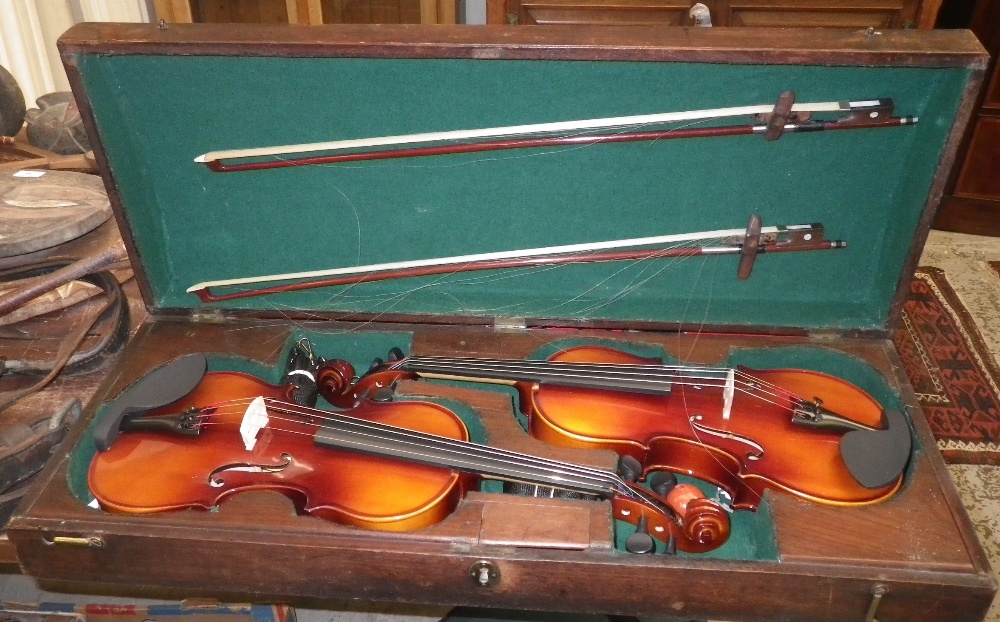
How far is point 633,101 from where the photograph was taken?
1510mm

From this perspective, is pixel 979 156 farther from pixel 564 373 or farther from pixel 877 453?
pixel 564 373

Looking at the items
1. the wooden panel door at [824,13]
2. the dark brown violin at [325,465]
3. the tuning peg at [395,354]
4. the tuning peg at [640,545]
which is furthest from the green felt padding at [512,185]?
the wooden panel door at [824,13]

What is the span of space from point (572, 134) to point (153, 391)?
1.05 metres

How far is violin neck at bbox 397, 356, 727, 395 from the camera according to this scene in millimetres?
1606

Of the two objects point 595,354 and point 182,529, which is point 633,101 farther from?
point 182,529

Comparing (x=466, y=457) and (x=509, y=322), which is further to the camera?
(x=509, y=322)

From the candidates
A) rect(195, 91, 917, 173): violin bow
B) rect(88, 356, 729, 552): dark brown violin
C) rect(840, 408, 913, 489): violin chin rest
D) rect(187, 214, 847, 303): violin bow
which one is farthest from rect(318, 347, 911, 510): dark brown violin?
rect(195, 91, 917, 173): violin bow

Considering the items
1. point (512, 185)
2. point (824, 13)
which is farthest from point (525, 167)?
point (824, 13)

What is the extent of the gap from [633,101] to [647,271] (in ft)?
1.38

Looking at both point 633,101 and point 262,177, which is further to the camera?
point 262,177

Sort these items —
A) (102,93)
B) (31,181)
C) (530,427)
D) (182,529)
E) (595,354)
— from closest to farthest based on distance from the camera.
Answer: (182,529)
(102,93)
(530,427)
(595,354)
(31,181)

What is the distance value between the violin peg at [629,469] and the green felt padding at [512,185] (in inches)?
15.3

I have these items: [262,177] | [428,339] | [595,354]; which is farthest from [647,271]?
[262,177]

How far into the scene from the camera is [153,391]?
158 centimetres
